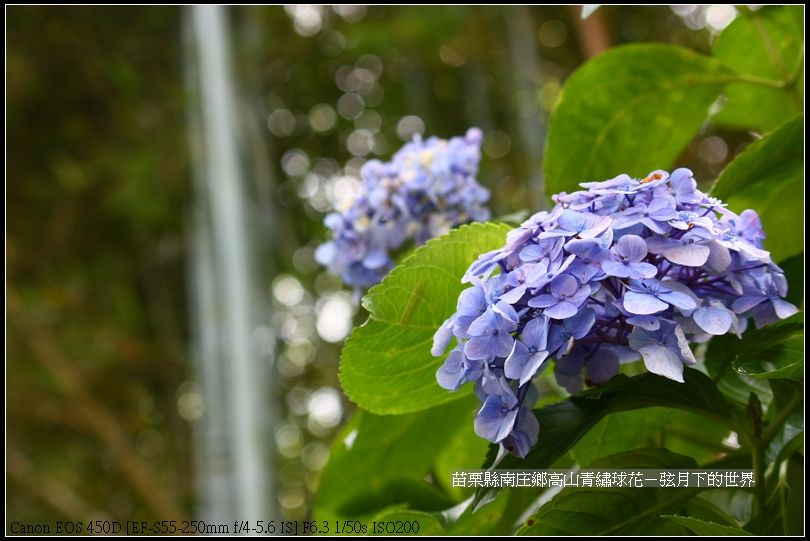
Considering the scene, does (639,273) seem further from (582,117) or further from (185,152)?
(185,152)

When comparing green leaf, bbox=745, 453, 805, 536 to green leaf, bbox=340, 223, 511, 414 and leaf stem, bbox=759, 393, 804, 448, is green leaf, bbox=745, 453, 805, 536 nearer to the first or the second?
leaf stem, bbox=759, 393, 804, 448

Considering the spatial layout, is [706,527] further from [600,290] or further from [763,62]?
[763,62]

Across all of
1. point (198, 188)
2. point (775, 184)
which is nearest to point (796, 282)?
point (775, 184)

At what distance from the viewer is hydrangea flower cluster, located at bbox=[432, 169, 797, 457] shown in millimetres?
322

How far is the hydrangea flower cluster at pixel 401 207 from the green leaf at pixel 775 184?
170mm

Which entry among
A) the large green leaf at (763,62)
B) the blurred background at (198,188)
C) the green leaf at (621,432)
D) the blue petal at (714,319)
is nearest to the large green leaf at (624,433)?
the green leaf at (621,432)

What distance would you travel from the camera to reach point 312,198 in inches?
91.3

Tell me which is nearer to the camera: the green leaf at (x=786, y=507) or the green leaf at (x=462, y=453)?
the green leaf at (x=786, y=507)

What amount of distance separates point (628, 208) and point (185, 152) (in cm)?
222

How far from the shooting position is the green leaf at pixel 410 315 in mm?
388

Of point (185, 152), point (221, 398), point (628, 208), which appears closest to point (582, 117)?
point (628, 208)

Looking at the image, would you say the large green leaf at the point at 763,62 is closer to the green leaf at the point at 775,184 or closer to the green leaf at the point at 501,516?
the green leaf at the point at 775,184

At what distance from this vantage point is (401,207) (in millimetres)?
581

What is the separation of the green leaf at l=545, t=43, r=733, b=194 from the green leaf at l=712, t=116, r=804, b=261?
6 cm
